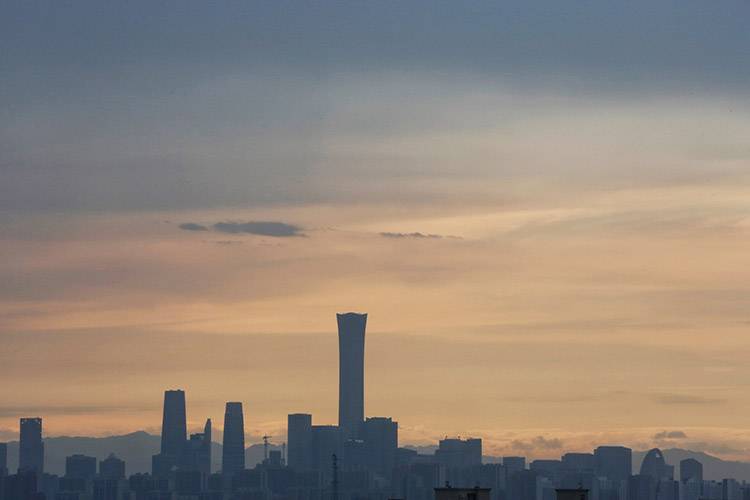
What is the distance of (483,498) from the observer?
482 feet

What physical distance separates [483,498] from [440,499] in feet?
10.2

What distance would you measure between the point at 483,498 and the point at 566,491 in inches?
265

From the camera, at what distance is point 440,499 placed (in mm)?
147500

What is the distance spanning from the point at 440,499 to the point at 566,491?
9.52 meters

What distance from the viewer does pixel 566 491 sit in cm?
14962
